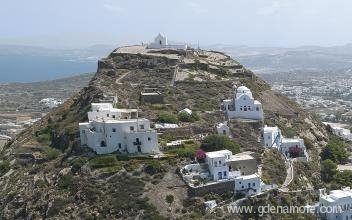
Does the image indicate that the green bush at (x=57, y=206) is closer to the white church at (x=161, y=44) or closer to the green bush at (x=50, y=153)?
the green bush at (x=50, y=153)

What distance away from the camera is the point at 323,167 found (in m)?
55.5

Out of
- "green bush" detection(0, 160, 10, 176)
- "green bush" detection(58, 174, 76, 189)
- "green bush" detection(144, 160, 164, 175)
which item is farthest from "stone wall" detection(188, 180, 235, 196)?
"green bush" detection(0, 160, 10, 176)

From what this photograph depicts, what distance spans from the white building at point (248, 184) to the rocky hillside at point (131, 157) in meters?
3.31

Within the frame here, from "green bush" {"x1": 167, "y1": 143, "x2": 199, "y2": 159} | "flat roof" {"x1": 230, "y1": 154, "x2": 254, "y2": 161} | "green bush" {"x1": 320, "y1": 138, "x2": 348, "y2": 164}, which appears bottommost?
"green bush" {"x1": 320, "y1": 138, "x2": 348, "y2": 164}

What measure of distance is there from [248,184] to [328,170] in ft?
39.3

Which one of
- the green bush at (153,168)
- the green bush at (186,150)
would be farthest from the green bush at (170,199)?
the green bush at (186,150)

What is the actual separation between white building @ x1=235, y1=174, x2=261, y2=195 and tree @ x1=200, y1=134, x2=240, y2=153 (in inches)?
194

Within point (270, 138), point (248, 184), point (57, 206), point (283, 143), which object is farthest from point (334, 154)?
point (57, 206)

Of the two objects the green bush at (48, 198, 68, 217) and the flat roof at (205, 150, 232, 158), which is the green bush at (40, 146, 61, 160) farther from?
the flat roof at (205, 150, 232, 158)

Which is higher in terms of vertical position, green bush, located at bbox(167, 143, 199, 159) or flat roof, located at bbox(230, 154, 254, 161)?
green bush, located at bbox(167, 143, 199, 159)

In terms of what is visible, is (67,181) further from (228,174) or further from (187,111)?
(187,111)

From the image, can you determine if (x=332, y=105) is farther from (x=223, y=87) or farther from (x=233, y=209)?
(x=233, y=209)

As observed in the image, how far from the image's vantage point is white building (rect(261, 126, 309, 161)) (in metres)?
54.8

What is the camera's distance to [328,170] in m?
54.8
